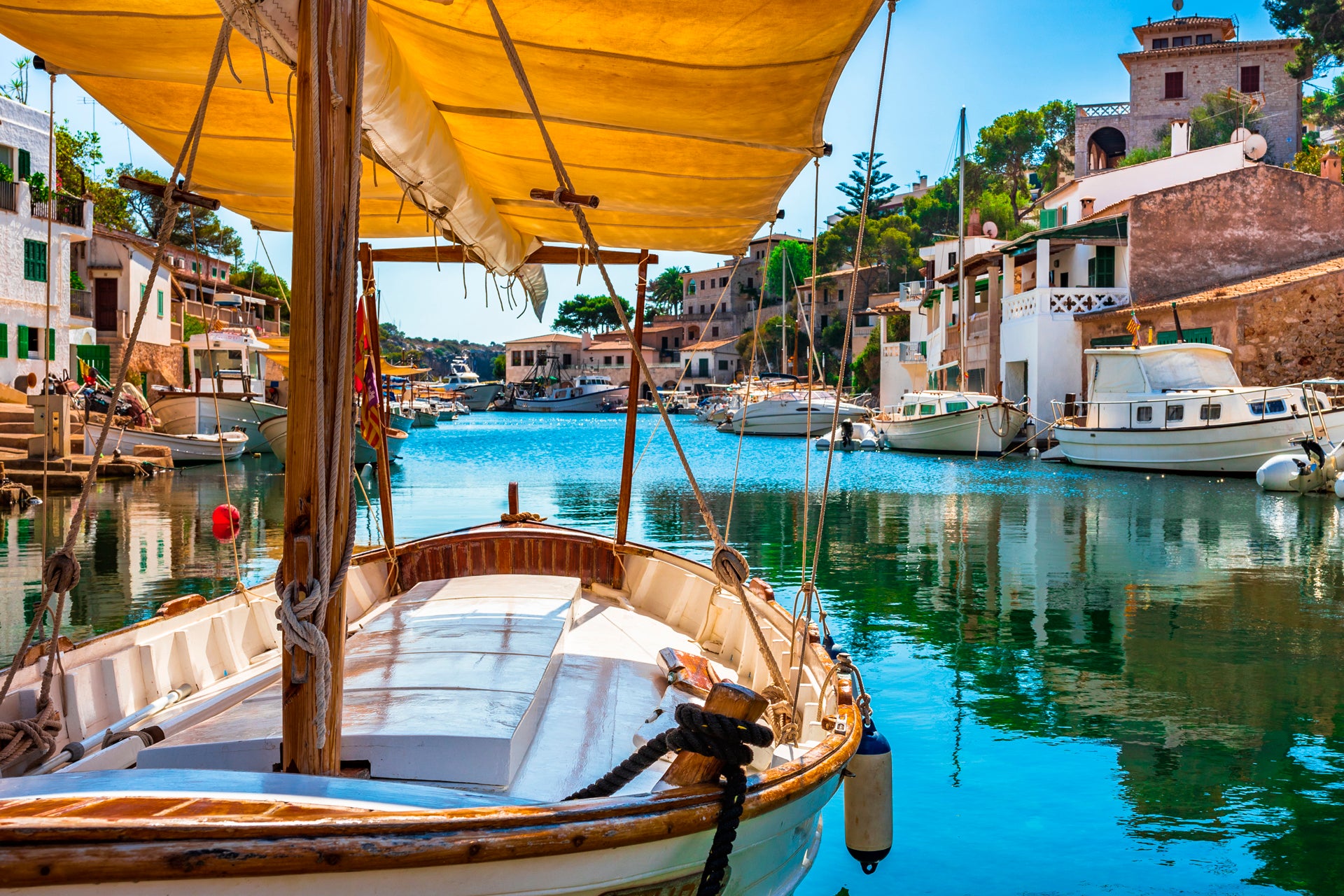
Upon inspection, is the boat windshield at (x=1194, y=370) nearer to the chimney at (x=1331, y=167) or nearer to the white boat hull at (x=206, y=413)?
the chimney at (x=1331, y=167)

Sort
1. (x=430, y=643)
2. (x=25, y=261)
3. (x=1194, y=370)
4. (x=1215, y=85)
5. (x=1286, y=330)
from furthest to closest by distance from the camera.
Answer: (x=1215, y=85), (x=25, y=261), (x=1286, y=330), (x=1194, y=370), (x=430, y=643)

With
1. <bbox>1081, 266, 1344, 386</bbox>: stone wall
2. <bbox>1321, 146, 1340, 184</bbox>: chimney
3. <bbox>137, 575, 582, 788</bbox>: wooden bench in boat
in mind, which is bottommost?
<bbox>137, 575, 582, 788</bbox>: wooden bench in boat

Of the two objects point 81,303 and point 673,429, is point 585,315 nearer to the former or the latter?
point 81,303

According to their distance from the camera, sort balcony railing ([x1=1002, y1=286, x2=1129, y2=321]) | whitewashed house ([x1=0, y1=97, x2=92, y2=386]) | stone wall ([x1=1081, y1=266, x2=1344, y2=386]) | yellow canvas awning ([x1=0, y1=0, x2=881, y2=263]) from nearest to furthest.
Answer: yellow canvas awning ([x1=0, y1=0, x2=881, y2=263]), stone wall ([x1=1081, y1=266, x2=1344, y2=386]), whitewashed house ([x1=0, y1=97, x2=92, y2=386]), balcony railing ([x1=1002, y1=286, x2=1129, y2=321])

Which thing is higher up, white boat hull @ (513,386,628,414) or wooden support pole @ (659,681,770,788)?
white boat hull @ (513,386,628,414)

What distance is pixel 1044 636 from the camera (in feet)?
31.0

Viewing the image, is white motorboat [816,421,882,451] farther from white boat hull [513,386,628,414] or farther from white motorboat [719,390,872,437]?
white boat hull [513,386,628,414]

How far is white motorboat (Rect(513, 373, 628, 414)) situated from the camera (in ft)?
312

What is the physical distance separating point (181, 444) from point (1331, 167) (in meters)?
36.0

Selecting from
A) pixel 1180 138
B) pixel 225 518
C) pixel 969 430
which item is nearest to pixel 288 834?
pixel 225 518

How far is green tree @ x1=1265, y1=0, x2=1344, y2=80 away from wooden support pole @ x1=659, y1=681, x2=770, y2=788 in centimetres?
5309

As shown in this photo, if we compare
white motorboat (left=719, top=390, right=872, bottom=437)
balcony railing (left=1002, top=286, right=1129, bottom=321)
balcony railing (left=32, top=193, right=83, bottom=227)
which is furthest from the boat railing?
balcony railing (left=32, top=193, right=83, bottom=227)

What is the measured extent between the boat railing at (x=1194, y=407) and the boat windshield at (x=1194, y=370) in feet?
2.84

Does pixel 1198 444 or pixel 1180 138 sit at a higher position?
pixel 1180 138
